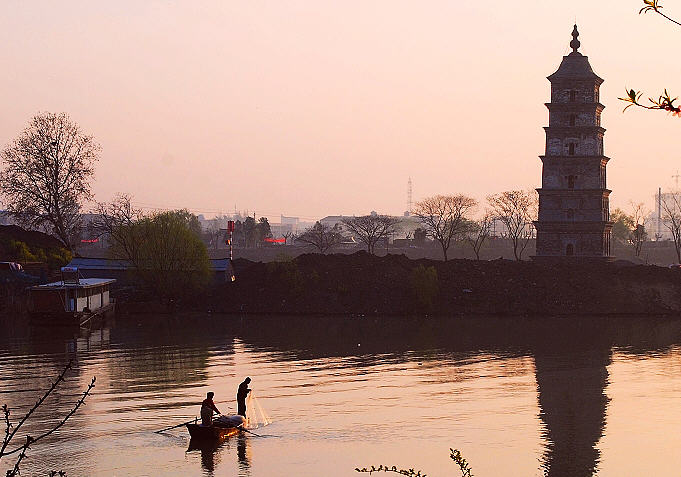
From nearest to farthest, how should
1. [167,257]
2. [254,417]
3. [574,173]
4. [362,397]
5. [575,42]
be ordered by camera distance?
[254,417] → [362,397] → [167,257] → [574,173] → [575,42]

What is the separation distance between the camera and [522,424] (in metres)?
32.9

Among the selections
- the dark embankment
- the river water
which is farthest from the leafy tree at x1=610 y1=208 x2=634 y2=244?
the river water

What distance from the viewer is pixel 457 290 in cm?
8262

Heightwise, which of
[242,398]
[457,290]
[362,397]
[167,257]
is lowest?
[362,397]

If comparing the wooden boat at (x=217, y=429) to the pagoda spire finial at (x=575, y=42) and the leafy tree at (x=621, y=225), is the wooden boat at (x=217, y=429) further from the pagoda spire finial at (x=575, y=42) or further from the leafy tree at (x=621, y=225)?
the leafy tree at (x=621, y=225)

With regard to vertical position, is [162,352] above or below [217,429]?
above

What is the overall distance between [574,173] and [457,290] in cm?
1473

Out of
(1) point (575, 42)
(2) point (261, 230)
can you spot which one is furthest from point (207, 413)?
(2) point (261, 230)

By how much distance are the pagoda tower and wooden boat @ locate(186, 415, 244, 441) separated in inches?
2277

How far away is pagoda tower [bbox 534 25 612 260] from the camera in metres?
83.1

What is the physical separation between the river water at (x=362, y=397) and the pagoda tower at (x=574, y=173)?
17.1m

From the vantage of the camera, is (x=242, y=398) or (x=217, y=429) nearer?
(x=217, y=429)

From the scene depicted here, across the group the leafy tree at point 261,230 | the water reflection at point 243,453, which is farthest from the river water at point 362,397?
the leafy tree at point 261,230

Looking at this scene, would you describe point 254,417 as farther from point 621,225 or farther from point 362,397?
point 621,225
